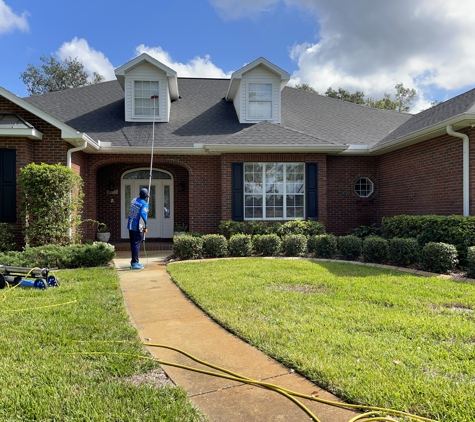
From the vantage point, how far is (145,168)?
42.0 ft

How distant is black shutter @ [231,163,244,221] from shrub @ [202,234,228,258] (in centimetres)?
192

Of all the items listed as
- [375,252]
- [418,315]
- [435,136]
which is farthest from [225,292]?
[435,136]

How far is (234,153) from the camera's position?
11008 mm

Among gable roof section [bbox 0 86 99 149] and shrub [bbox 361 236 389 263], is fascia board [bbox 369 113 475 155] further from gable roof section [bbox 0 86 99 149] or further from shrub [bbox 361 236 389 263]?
gable roof section [bbox 0 86 99 149]

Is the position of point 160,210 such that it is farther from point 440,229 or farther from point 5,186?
point 440,229

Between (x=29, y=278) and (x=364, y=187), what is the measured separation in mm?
10551

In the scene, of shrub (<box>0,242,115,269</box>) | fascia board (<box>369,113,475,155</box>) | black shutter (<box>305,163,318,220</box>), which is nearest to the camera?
shrub (<box>0,242,115,269</box>)

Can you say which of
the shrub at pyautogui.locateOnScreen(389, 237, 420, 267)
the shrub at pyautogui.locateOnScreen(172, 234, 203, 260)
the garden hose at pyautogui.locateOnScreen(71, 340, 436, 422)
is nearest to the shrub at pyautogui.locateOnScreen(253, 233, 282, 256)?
the shrub at pyautogui.locateOnScreen(172, 234, 203, 260)

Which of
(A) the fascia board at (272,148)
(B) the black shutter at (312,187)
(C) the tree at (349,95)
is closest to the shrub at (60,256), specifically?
(A) the fascia board at (272,148)

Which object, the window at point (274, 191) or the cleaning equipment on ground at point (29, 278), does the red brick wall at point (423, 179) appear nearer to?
the window at point (274, 191)

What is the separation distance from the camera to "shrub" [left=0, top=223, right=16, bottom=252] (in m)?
8.39

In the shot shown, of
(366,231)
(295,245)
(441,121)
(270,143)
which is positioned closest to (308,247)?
(295,245)

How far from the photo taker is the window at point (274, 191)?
1118 centimetres

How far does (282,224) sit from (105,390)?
28.3 feet
